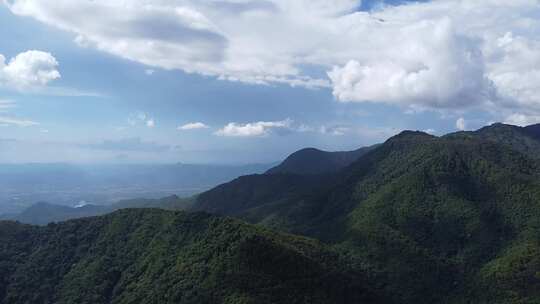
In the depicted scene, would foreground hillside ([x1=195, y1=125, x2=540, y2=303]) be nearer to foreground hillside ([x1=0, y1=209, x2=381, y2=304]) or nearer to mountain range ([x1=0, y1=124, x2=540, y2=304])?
mountain range ([x1=0, y1=124, x2=540, y2=304])

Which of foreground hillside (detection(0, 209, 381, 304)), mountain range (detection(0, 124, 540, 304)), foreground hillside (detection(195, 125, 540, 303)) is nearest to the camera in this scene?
foreground hillside (detection(0, 209, 381, 304))

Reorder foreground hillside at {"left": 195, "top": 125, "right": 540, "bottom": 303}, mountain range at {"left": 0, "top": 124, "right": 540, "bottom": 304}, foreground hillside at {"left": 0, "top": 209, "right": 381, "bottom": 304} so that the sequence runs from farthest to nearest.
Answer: foreground hillside at {"left": 195, "top": 125, "right": 540, "bottom": 303}
mountain range at {"left": 0, "top": 124, "right": 540, "bottom": 304}
foreground hillside at {"left": 0, "top": 209, "right": 381, "bottom": 304}

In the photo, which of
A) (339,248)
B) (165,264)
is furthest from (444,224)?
(165,264)

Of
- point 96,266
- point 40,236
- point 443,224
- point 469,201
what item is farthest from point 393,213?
point 40,236

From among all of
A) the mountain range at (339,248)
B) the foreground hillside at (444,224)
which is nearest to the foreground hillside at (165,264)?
the mountain range at (339,248)

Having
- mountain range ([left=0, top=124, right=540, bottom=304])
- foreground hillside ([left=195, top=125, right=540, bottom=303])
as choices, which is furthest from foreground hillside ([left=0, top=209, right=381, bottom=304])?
foreground hillside ([left=195, top=125, right=540, bottom=303])

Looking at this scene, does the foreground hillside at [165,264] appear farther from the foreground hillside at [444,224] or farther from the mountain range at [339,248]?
the foreground hillside at [444,224]

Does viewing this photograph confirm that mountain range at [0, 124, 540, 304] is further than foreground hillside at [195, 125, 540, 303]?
No
